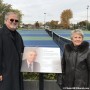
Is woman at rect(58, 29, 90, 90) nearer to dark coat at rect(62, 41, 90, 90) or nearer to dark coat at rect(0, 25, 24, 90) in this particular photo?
dark coat at rect(62, 41, 90, 90)

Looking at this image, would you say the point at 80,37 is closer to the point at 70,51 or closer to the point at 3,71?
the point at 70,51

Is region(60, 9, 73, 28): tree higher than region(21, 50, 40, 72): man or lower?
lower

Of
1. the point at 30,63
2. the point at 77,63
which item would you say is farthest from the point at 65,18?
the point at 77,63

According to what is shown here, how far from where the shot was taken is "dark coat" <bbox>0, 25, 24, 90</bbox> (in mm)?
6418

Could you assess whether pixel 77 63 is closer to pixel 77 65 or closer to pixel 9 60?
pixel 77 65

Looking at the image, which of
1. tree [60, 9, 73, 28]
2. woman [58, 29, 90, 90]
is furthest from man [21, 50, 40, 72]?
tree [60, 9, 73, 28]

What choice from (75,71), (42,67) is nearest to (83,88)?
(75,71)

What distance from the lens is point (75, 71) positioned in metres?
6.28

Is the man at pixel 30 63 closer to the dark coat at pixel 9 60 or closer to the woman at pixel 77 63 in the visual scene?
the dark coat at pixel 9 60

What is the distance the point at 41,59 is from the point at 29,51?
0.24 metres

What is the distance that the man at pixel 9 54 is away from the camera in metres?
6.40

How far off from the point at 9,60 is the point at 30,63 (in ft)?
1.48

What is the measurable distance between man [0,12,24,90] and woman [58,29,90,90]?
31.8 inches

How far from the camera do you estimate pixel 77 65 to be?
6258mm
